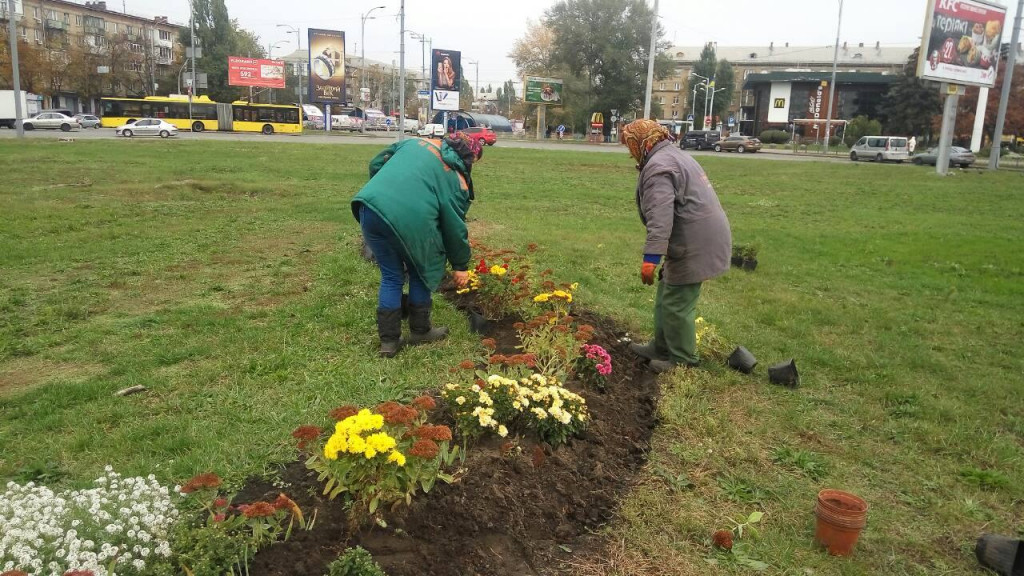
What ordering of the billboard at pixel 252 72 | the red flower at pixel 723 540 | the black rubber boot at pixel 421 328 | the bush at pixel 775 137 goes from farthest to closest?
the bush at pixel 775 137, the billboard at pixel 252 72, the black rubber boot at pixel 421 328, the red flower at pixel 723 540

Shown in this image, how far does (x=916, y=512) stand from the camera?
3.17 m

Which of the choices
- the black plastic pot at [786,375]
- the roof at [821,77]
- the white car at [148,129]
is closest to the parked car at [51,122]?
the white car at [148,129]

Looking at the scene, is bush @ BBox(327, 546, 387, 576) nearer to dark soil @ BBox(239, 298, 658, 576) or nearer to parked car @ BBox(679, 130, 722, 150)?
dark soil @ BBox(239, 298, 658, 576)

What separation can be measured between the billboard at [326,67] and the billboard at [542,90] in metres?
14.8

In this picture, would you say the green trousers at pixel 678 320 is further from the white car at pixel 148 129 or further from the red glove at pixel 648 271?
the white car at pixel 148 129

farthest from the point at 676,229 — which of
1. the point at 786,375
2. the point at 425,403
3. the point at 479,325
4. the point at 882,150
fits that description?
the point at 882,150

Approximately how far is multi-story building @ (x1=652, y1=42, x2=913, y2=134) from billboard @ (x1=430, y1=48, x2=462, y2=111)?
30.4 metres

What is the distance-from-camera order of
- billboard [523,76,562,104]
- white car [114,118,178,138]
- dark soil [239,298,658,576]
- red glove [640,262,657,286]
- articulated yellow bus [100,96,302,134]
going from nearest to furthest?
dark soil [239,298,658,576], red glove [640,262,657,286], white car [114,118,178,138], articulated yellow bus [100,96,302,134], billboard [523,76,562,104]

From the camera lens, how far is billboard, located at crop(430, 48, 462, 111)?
47.3 metres

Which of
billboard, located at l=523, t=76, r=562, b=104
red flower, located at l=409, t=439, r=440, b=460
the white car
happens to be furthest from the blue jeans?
billboard, located at l=523, t=76, r=562, b=104

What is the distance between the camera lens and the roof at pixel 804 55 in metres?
90.1

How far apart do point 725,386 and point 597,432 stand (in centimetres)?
132

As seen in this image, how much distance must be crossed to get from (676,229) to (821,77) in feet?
255

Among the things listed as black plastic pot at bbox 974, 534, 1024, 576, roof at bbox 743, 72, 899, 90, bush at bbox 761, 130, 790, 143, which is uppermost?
roof at bbox 743, 72, 899, 90
